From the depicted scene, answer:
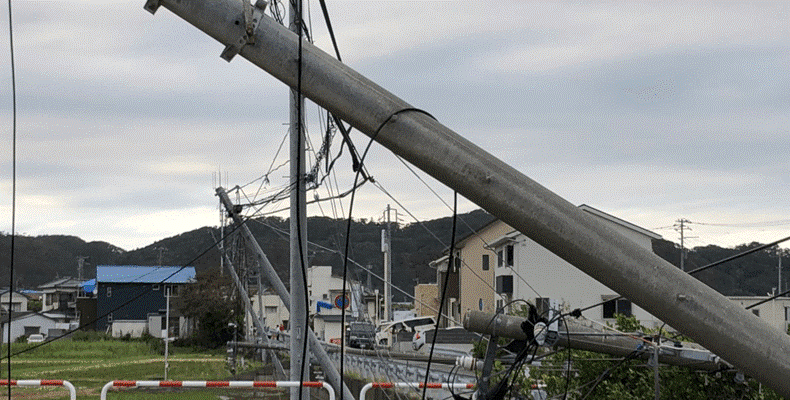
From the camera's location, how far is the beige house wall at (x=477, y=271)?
54.8 meters

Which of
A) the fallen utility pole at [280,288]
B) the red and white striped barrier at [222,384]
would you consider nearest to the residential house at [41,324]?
the fallen utility pole at [280,288]

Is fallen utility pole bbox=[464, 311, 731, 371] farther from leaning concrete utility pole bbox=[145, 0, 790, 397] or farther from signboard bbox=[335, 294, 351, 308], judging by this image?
leaning concrete utility pole bbox=[145, 0, 790, 397]

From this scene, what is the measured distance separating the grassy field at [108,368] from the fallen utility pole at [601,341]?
17.1m

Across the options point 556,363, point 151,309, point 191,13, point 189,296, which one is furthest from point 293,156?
point 151,309

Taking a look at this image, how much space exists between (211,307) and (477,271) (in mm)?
19418

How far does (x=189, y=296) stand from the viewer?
69.4 metres

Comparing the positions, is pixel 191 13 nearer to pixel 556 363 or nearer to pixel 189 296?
pixel 556 363

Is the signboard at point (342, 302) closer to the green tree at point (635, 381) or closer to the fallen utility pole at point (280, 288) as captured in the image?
the fallen utility pole at point (280, 288)

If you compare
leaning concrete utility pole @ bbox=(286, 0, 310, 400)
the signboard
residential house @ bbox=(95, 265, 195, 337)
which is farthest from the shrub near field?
leaning concrete utility pole @ bbox=(286, 0, 310, 400)

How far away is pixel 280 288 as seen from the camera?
19.3m

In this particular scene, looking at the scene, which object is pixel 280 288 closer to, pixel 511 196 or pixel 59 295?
pixel 511 196

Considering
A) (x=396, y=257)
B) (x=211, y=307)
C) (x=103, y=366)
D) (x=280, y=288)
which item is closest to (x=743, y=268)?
(x=396, y=257)

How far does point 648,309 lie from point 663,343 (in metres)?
3.25

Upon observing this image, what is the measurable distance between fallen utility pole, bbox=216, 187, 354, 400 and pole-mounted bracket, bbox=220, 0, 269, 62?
197 inches
